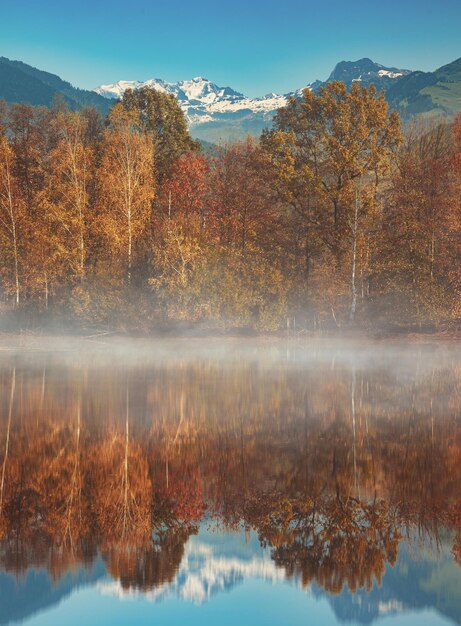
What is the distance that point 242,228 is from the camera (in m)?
55.2

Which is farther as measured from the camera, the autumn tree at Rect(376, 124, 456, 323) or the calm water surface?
the autumn tree at Rect(376, 124, 456, 323)

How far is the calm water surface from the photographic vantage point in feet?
32.7

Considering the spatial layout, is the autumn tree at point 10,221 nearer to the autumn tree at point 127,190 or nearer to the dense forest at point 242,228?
the dense forest at point 242,228

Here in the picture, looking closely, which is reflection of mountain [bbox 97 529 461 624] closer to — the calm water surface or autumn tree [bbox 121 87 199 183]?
the calm water surface

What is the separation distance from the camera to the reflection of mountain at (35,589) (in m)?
9.43

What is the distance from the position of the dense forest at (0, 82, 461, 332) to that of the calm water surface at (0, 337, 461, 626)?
23.1 metres

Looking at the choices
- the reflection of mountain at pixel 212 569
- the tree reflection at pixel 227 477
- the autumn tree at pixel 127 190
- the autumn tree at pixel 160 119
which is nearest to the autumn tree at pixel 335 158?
the autumn tree at pixel 127 190

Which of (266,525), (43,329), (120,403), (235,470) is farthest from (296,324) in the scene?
(266,525)

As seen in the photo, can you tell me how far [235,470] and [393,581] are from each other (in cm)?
573

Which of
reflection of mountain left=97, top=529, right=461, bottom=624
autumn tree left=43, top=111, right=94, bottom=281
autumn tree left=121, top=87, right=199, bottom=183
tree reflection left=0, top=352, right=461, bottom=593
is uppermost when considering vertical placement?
autumn tree left=121, top=87, right=199, bottom=183

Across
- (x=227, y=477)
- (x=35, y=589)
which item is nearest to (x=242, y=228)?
(x=227, y=477)

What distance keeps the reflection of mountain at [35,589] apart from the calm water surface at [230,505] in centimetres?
2

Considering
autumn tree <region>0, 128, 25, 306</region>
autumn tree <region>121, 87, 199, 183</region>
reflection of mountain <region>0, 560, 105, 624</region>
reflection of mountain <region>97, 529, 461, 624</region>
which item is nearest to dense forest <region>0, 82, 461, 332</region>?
autumn tree <region>0, 128, 25, 306</region>

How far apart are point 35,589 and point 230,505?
4.41 m
